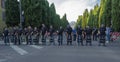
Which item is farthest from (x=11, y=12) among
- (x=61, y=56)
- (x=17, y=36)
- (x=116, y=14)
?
(x=61, y=56)

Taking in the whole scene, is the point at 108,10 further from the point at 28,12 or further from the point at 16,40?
the point at 16,40

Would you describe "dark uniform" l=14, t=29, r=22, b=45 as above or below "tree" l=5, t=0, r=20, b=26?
below

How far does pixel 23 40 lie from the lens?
40719 millimetres

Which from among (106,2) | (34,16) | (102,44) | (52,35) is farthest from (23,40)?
(106,2)

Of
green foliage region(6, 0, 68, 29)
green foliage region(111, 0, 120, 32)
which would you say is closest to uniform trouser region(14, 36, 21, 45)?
green foliage region(111, 0, 120, 32)

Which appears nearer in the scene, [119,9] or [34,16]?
[119,9]

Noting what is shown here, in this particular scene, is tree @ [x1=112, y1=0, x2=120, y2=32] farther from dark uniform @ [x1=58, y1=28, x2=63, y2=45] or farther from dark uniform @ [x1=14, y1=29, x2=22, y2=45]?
dark uniform @ [x1=58, y1=28, x2=63, y2=45]

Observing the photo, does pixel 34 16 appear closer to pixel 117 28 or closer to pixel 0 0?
pixel 0 0

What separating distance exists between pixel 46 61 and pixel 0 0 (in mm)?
62441

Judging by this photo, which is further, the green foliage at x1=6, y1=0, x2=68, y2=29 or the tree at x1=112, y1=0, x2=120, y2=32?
the green foliage at x1=6, y1=0, x2=68, y2=29

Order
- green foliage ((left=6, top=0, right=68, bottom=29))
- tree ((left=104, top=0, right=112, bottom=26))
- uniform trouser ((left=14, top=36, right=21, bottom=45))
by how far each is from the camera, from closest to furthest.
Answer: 1. uniform trouser ((left=14, top=36, right=21, bottom=45))
2. green foliage ((left=6, top=0, right=68, bottom=29))
3. tree ((left=104, top=0, right=112, bottom=26))

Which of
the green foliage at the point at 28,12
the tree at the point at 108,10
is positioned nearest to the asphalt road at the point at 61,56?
the green foliage at the point at 28,12

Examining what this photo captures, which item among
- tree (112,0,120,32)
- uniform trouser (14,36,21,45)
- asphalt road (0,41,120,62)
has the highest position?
tree (112,0,120,32)

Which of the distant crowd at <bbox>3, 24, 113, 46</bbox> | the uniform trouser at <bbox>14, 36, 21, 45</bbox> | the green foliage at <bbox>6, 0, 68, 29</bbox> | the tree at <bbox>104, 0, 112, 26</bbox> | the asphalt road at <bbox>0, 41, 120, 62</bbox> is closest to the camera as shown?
the asphalt road at <bbox>0, 41, 120, 62</bbox>
